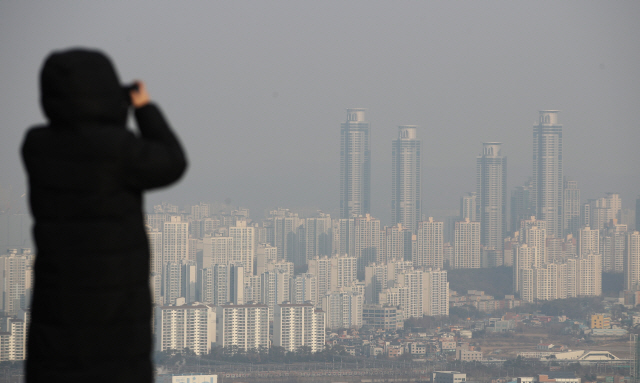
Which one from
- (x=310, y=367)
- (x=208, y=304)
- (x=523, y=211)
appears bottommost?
(x=310, y=367)

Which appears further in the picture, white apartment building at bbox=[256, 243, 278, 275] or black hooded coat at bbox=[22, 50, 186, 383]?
white apartment building at bbox=[256, 243, 278, 275]

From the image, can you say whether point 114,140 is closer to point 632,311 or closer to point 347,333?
point 347,333

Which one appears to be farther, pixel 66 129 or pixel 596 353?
pixel 596 353

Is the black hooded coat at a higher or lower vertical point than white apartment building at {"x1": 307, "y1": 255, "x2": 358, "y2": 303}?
higher

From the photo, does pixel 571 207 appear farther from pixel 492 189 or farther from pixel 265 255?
pixel 265 255

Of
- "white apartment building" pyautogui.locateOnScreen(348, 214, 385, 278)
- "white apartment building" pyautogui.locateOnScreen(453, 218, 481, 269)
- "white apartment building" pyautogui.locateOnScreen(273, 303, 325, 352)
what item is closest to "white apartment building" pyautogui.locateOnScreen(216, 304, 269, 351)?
"white apartment building" pyautogui.locateOnScreen(273, 303, 325, 352)

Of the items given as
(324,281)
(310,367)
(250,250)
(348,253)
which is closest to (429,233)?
(348,253)

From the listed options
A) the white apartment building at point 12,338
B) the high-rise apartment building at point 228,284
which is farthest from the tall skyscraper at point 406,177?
the white apartment building at point 12,338

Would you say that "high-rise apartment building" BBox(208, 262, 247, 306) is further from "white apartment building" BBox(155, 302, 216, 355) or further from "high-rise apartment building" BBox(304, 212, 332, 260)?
"high-rise apartment building" BBox(304, 212, 332, 260)
